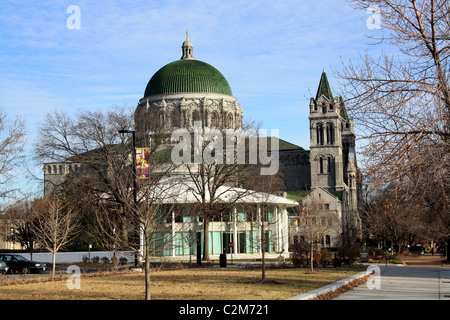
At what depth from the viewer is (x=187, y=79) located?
106m

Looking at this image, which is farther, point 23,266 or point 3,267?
Answer: point 23,266

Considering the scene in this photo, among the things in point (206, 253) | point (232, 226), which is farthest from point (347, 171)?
point (206, 253)

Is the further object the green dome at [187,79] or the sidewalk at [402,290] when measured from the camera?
the green dome at [187,79]

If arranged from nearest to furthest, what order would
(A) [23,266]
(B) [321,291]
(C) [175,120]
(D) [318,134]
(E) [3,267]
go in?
(B) [321,291], (E) [3,267], (A) [23,266], (C) [175,120], (D) [318,134]

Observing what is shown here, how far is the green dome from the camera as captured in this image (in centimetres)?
10594

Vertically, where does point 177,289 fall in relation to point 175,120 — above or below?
below

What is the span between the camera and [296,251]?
120 ft

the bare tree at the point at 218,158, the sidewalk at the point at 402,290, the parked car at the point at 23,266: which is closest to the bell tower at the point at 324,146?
the bare tree at the point at 218,158

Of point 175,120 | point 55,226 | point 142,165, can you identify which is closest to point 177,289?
point 55,226

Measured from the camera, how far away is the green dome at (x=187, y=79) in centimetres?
10594

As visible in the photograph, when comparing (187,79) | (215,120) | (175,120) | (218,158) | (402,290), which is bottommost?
(402,290)

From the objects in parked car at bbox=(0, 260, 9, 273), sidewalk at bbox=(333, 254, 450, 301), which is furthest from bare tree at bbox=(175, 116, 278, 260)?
sidewalk at bbox=(333, 254, 450, 301)

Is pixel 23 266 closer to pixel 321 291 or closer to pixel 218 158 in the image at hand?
pixel 218 158

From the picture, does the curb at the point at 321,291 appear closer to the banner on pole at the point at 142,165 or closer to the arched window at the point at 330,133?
the banner on pole at the point at 142,165
